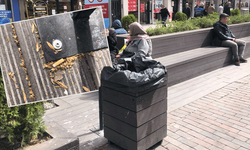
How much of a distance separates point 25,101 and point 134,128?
167 cm

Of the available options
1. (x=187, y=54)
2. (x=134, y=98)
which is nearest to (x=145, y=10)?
(x=187, y=54)

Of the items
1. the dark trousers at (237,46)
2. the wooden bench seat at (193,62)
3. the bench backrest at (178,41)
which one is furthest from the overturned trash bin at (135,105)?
the dark trousers at (237,46)

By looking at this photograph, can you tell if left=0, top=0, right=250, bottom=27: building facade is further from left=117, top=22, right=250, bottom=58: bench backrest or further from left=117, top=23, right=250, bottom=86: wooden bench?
left=117, top=23, right=250, bottom=86: wooden bench

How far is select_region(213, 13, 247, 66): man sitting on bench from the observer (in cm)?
833

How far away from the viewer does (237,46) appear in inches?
331

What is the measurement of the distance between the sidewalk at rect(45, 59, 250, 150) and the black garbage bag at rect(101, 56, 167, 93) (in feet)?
3.67

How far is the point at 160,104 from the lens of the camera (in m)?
3.35

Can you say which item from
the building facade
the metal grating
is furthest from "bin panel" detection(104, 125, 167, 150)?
the building facade

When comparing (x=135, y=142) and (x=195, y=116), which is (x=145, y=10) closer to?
(x=195, y=116)

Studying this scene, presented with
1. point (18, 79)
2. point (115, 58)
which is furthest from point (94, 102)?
point (18, 79)

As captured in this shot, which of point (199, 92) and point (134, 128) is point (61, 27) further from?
point (199, 92)

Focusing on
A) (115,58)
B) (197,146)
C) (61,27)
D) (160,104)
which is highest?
(61,27)

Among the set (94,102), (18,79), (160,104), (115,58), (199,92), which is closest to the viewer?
(18,79)

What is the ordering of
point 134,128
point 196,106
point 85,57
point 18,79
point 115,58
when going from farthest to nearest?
point 196,106 → point 115,58 → point 134,128 → point 85,57 → point 18,79
